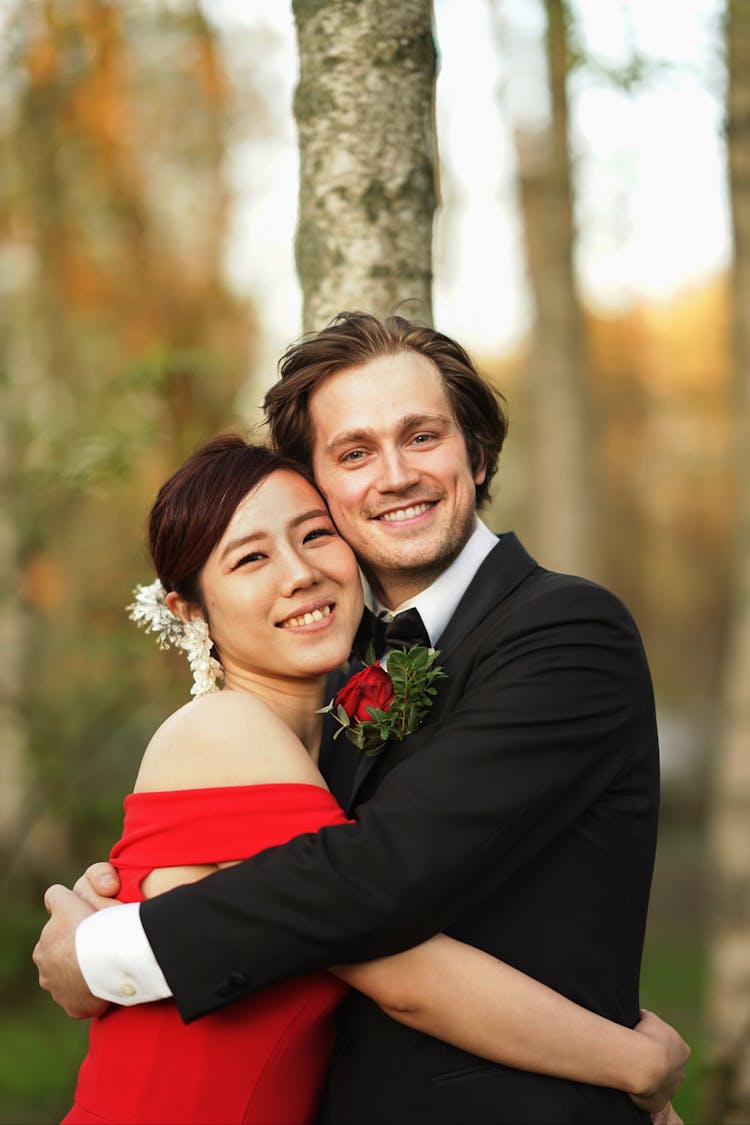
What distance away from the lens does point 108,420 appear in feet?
22.2

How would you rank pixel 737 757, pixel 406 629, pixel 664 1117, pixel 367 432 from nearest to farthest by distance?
1. pixel 664 1117
2. pixel 406 629
3. pixel 367 432
4. pixel 737 757

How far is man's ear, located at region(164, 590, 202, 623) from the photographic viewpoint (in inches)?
124

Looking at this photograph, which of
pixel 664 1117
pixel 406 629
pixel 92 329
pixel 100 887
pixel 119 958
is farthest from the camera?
pixel 92 329

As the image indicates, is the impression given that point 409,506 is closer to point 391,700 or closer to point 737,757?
point 391,700

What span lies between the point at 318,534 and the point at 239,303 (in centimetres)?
1425

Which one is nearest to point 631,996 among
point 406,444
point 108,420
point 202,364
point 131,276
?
point 406,444

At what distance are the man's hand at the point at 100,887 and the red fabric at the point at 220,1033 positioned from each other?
73 millimetres

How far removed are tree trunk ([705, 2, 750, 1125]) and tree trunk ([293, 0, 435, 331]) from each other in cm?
314

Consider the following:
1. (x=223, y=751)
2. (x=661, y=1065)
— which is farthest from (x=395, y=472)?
(x=661, y=1065)

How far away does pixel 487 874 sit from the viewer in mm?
2447

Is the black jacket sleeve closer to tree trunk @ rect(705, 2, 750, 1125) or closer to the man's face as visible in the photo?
the man's face

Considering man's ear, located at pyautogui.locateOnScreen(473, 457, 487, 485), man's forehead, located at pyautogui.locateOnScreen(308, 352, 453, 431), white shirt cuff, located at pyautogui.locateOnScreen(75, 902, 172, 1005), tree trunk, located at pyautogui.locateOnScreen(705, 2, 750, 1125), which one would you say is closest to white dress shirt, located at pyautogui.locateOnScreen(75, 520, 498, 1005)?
white shirt cuff, located at pyautogui.locateOnScreen(75, 902, 172, 1005)

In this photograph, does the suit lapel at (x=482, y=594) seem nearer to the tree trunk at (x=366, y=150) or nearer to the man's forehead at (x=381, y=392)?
the man's forehead at (x=381, y=392)

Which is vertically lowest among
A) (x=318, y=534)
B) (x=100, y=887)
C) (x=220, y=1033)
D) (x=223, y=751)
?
(x=220, y=1033)
